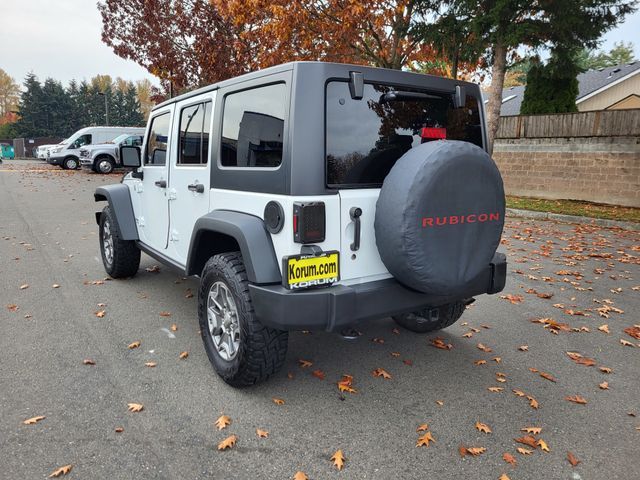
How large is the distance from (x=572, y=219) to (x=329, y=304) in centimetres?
1044

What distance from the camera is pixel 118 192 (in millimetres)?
5391

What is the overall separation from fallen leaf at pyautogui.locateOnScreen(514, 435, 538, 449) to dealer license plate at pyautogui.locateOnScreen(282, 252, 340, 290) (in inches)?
56.6

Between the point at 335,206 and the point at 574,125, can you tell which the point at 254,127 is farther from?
the point at 574,125

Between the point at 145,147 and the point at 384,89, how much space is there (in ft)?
10.3

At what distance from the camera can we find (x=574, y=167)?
1395 centimetres

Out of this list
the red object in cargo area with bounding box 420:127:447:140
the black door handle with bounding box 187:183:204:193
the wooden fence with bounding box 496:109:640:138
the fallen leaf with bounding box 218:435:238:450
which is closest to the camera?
the fallen leaf with bounding box 218:435:238:450

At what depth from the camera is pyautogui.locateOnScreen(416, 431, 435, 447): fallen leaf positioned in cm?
269

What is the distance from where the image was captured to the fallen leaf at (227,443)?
8.61ft

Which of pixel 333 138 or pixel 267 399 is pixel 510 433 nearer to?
pixel 267 399

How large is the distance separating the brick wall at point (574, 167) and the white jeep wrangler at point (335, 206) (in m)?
11.7

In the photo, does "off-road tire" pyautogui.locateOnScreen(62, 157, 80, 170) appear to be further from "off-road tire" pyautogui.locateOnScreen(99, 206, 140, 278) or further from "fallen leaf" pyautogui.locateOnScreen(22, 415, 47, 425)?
"fallen leaf" pyautogui.locateOnScreen(22, 415, 47, 425)

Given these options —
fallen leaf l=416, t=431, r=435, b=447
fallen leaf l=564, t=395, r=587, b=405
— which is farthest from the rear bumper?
fallen leaf l=564, t=395, r=587, b=405

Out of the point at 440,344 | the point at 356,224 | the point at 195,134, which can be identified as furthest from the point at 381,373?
the point at 195,134

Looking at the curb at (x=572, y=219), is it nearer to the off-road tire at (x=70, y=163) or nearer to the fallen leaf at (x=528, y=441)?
the fallen leaf at (x=528, y=441)
